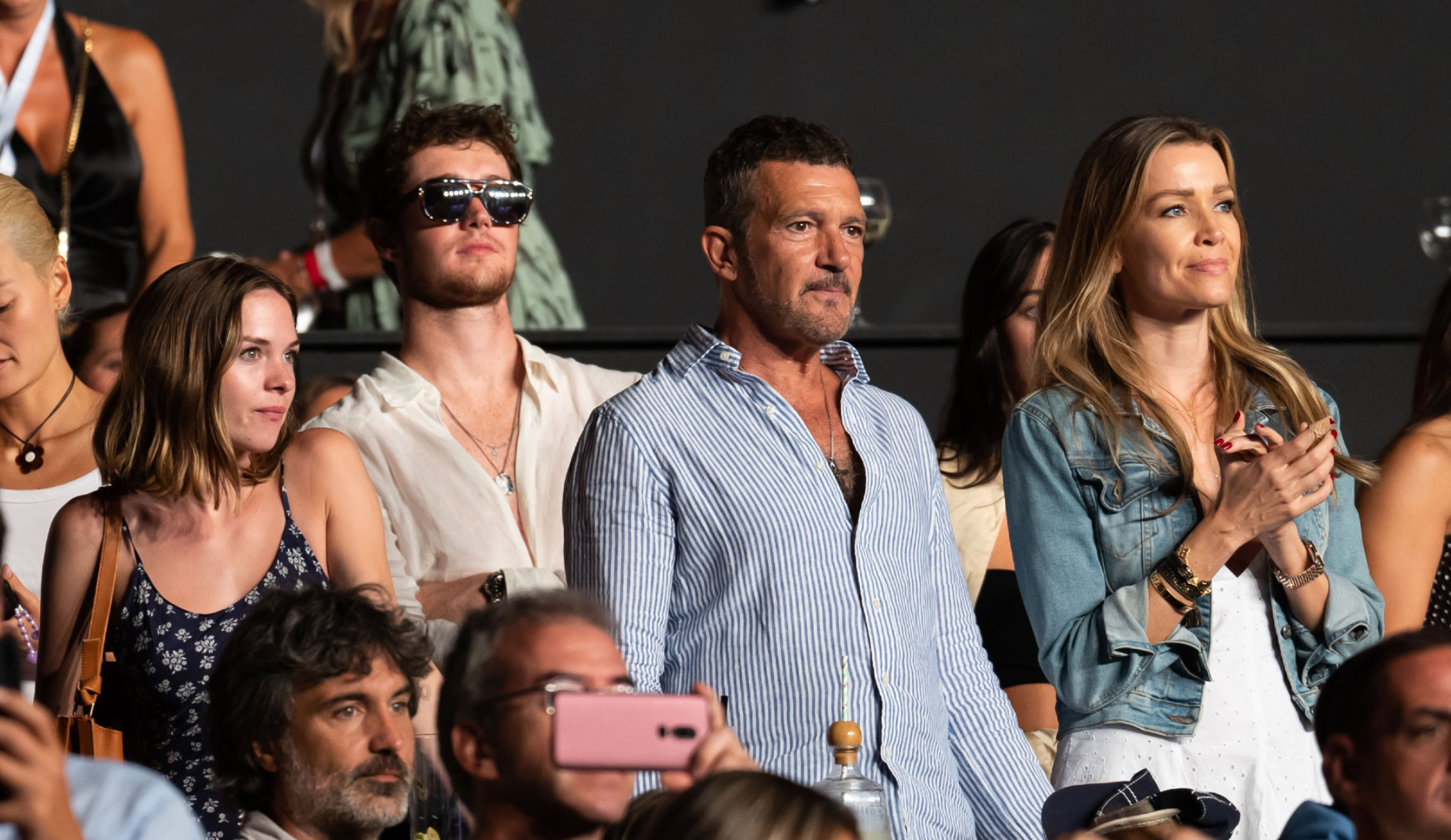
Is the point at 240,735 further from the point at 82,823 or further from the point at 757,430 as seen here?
the point at 757,430

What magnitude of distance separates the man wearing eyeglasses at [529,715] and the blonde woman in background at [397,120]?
3044 millimetres

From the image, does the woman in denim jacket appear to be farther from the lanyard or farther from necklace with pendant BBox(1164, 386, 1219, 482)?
the lanyard

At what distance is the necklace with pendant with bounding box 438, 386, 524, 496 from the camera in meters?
3.76

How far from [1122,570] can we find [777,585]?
1.85 ft

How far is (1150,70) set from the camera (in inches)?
307

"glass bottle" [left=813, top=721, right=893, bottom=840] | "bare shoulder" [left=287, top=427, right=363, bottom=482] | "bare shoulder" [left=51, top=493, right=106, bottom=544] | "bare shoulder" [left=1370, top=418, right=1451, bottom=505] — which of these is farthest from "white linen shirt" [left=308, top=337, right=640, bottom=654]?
"bare shoulder" [left=1370, top=418, right=1451, bottom=505]

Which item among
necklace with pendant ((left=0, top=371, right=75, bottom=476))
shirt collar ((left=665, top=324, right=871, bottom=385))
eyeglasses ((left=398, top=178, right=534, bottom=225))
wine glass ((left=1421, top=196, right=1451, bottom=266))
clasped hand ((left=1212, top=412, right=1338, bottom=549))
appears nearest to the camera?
clasped hand ((left=1212, top=412, right=1338, bottom=549))

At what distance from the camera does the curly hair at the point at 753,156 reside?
3.17 metres

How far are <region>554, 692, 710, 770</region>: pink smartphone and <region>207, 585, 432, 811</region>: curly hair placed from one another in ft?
2.98

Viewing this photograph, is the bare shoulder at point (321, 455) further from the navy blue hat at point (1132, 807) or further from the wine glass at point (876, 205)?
the wine glass at point (876, 205)

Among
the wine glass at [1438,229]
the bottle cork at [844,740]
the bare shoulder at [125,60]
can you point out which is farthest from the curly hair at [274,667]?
the wine glass at [1438,229]

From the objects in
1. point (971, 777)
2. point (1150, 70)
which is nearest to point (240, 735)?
point (971, 777)

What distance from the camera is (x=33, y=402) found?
12.2 feet

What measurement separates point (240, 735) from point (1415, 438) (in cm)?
217
